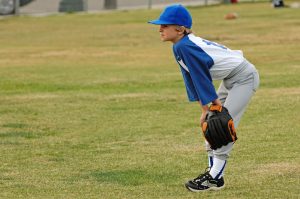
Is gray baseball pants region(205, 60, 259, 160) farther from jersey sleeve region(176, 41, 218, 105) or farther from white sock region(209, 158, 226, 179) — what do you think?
jersey sleeve region(176, 41, 218, 105)

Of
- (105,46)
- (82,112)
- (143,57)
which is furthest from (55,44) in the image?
(82,112)

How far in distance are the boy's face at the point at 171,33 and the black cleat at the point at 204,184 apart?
1195 millimetres

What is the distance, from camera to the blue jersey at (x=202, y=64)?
24.1ft

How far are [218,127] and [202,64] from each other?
0.53 metres

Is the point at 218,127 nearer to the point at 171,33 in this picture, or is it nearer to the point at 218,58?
the point at 218,58

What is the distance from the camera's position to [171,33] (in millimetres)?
7508

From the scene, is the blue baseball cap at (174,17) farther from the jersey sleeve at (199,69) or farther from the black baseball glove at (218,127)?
the black baseball glove at (218,127)

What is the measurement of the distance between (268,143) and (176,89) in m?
6.07

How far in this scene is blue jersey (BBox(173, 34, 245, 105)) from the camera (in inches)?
289

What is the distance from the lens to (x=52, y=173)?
28.6ft

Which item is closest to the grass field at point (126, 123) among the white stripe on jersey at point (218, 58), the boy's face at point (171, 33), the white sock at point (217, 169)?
the white sock at point (217, 169)

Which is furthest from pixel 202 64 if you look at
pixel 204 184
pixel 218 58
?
pixel 204 184

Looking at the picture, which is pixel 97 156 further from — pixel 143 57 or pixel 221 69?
pixel 143 57

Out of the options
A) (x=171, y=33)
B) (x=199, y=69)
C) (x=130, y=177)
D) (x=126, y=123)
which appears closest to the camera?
(x=199, y=69)
